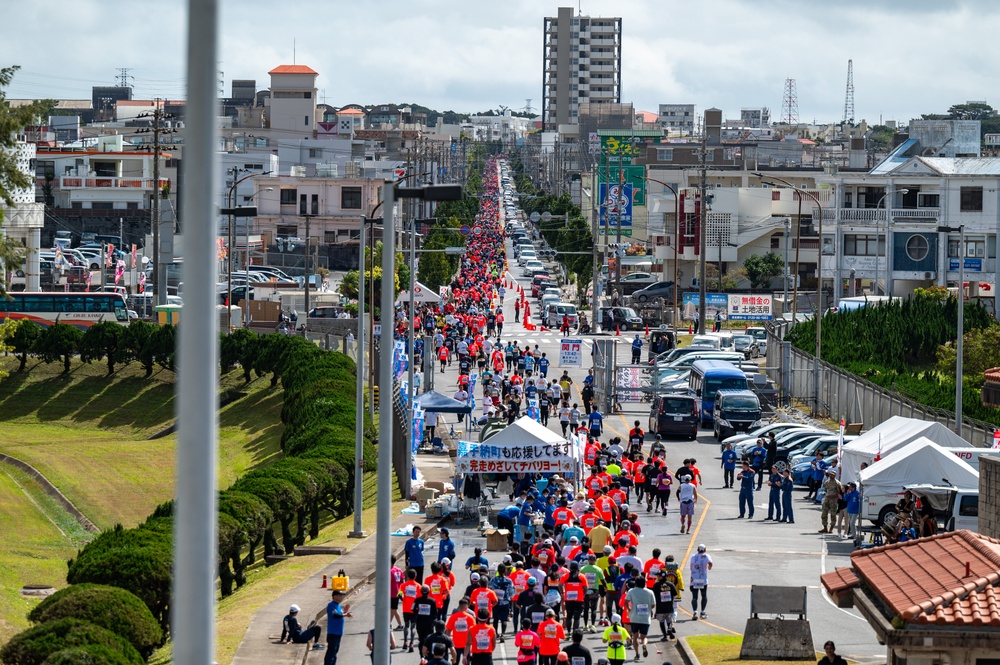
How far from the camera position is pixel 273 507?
33.0m

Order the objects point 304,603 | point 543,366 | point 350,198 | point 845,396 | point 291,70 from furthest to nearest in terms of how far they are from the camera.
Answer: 1. point 291,70
2. point 350,198
3. point 543,366
4. point 845,396
5. point 304,603

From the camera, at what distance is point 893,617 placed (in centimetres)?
1556

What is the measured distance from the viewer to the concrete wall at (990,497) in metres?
22.2

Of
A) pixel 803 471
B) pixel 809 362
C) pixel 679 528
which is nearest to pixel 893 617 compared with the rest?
pixel 679 528

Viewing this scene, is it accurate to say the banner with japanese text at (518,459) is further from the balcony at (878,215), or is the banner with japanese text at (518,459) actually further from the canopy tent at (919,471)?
the balcony at (878,215)

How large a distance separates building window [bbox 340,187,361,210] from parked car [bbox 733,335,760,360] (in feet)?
193

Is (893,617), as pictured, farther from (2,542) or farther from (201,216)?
(2,542)

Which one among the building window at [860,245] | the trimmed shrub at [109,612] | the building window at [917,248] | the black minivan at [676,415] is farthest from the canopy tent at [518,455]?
the building window at [860,245]

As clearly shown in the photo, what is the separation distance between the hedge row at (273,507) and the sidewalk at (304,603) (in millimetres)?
1644

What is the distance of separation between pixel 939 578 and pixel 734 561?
1365 centimetres

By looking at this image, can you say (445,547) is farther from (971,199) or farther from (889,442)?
(971,199)

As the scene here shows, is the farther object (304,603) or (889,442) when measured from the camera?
(889,442)

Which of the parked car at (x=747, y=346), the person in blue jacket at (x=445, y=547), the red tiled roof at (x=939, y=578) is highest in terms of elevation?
the parked car at (x=747, y=346)

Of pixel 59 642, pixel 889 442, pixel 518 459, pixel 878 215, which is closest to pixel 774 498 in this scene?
pixel 889 442
